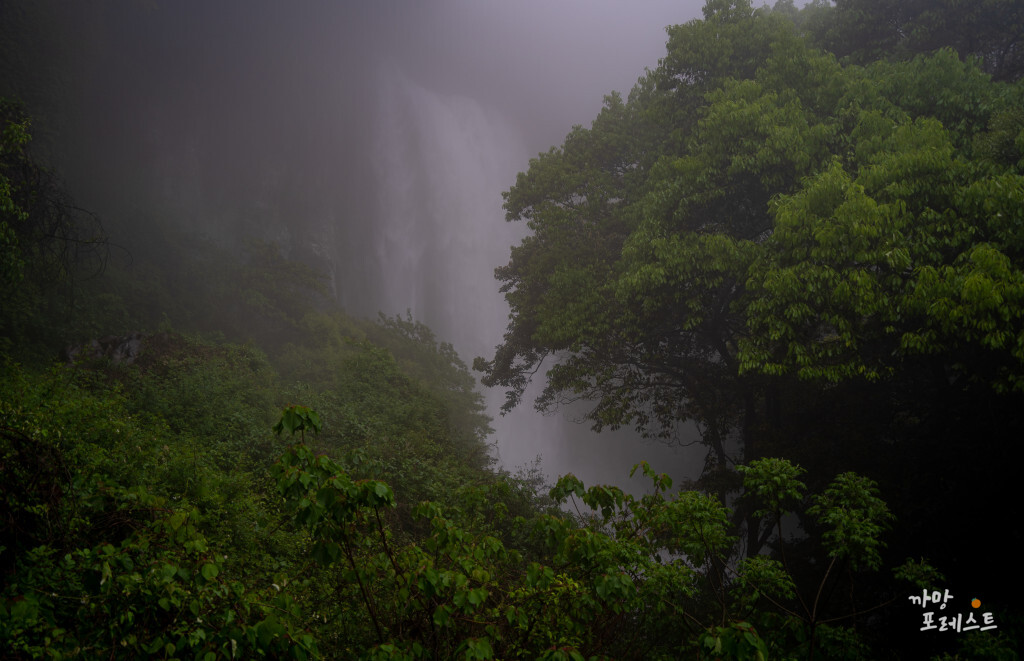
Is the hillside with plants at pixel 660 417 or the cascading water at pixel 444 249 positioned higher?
the cascading water at pixel 444 249

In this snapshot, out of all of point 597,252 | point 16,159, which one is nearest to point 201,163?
point 16,159

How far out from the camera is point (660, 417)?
11.4m

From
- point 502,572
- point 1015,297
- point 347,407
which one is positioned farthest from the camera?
point 347,407

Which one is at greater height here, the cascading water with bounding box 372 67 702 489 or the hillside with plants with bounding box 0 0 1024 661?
the cascading water with bounding box 372 67 702 489

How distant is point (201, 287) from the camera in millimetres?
22547

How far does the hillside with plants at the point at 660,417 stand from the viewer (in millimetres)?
2910

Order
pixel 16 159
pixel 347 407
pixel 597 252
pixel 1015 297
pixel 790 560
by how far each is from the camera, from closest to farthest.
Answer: pixel 1015 297, pixel 16 159, pixel 790 560, pixel 347 407, pixel 597 252

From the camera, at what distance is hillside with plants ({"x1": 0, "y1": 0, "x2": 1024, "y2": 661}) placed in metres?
2.91

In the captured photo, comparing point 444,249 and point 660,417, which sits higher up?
point 444,249

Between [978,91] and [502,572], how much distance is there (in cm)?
988

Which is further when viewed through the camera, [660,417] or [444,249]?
[444,249]

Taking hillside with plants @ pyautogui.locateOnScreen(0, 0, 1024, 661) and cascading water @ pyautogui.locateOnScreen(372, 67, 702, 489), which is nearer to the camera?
hillside with plants @ pyautogui.locateOnScreen(0, 0, 1024, 661)

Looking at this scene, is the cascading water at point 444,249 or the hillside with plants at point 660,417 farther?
the cascading water at point 444,249

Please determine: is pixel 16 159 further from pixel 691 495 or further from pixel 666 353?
pixel 666 353
